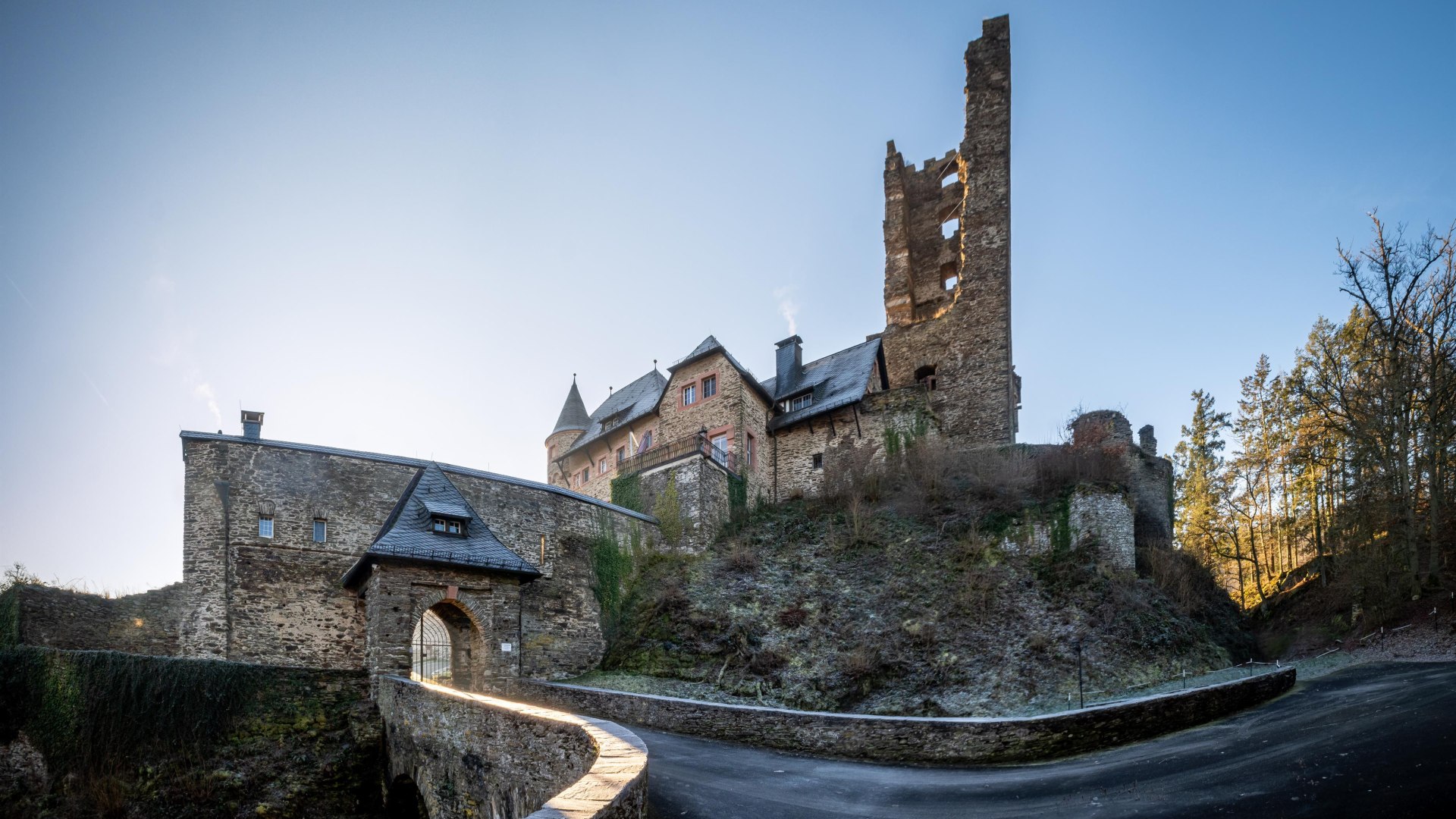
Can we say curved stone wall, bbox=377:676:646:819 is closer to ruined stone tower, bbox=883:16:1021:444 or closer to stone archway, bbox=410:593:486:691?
stone archway, bbox=410:593:486:691

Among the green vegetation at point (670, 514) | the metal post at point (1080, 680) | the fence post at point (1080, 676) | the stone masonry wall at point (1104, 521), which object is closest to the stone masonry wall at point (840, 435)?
the green vegetation at point (670, 514)

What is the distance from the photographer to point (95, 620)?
20.8m

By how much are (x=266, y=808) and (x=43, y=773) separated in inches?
204

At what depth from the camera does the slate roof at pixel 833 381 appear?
1258 inches

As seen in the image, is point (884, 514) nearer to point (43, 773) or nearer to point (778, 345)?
point (778, 345)

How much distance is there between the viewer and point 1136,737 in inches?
473

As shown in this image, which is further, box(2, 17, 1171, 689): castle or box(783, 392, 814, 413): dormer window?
box(783, 392, 814, 413): dormer window

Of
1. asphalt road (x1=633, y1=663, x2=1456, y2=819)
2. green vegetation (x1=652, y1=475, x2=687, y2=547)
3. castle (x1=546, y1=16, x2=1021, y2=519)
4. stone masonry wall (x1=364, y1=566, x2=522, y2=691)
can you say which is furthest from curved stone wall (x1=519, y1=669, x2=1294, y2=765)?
castle (x1=546, y1=16, x2=1021, y2=519)

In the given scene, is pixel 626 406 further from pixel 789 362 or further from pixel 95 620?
pixel 95 620

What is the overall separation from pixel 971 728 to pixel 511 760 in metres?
6.40

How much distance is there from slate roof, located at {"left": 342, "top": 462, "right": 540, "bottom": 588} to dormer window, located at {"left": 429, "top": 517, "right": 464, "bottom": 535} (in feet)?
0.29

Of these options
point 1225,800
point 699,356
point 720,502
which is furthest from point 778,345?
point 1225,800

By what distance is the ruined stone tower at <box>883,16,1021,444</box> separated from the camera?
3309 cm

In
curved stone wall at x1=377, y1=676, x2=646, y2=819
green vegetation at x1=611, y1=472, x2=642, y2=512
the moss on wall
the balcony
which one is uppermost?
the balcony
